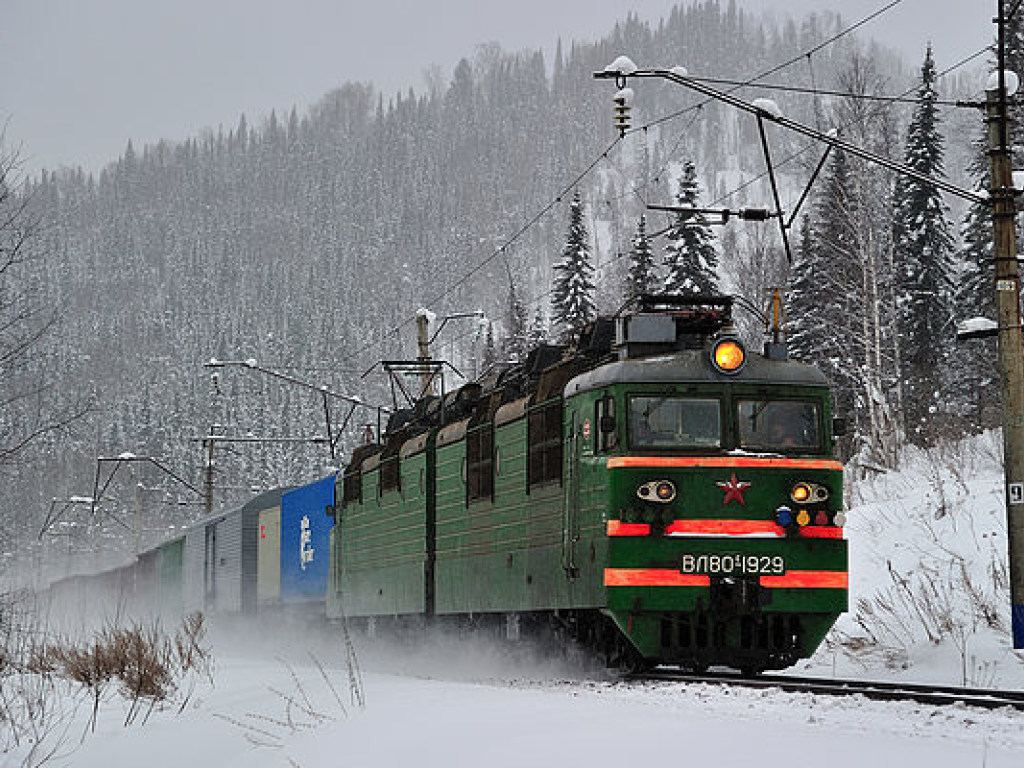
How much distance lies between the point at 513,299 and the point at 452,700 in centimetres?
5330

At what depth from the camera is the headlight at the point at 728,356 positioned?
14430mm

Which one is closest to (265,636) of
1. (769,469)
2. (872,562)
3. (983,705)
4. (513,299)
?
(872,562)

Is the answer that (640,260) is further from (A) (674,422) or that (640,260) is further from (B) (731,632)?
(B) (731,632)

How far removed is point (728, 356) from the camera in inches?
570

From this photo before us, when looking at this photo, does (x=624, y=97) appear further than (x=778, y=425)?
Yes

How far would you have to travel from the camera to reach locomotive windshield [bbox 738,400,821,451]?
47.2 ft

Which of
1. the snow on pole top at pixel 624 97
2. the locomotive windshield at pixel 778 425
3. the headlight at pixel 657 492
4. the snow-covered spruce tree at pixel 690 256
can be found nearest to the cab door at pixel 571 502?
the headlight at pixel 657 492

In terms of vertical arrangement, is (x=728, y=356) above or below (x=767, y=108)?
below

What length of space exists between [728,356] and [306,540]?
17919mm

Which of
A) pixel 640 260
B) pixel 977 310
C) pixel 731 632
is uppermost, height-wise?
pixel 640 260

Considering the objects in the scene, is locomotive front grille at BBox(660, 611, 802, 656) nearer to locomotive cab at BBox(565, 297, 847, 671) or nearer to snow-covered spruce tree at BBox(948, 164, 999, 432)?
locomotive cab at BBox(565, 297, 847, 671)

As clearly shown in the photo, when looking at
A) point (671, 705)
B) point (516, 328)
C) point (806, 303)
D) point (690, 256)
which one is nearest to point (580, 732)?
point (671, 705)

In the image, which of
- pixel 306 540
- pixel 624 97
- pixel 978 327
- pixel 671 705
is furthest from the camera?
pixel 306 540

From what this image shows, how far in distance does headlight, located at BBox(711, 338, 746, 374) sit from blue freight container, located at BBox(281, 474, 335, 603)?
15.1 meters
